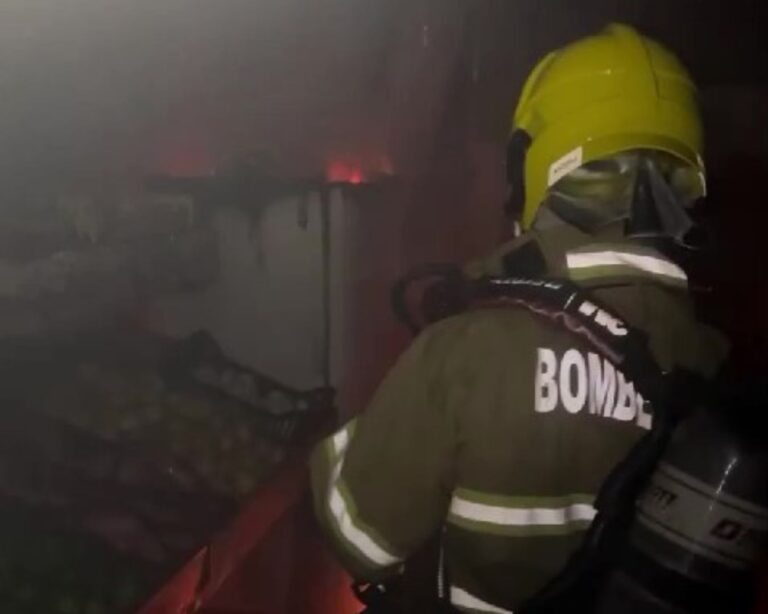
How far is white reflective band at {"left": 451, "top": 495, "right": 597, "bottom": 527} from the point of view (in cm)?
119

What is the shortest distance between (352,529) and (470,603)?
13cm

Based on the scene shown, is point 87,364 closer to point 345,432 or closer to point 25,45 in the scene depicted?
point 25,45

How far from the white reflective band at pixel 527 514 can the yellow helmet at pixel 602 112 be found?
0.30 m

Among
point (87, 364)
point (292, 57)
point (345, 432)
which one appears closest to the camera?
point (345, 432)

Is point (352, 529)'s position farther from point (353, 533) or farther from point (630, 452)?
point (630, 452)

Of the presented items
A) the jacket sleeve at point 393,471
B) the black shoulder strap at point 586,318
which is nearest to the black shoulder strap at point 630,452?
the black shoulder strap at point 586,318

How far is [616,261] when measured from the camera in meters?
1.20

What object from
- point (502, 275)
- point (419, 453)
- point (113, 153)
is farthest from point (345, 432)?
point (113, 153)

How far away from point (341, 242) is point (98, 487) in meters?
0.73

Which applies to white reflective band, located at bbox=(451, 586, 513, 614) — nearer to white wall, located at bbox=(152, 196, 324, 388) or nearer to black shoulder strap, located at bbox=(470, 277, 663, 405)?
black shoulder strap, located at bbox=(470, 277, 663, 405)

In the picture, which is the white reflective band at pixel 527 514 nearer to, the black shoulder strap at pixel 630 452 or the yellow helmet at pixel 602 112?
the black shoulder strap at pixel 630 452

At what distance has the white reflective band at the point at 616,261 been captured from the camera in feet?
3.94

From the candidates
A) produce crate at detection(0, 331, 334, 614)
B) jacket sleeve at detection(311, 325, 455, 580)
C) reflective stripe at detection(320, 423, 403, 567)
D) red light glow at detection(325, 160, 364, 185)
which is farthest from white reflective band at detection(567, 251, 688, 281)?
red light glow at detection(325, 160, 364, 185)

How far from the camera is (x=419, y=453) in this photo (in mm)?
1209
